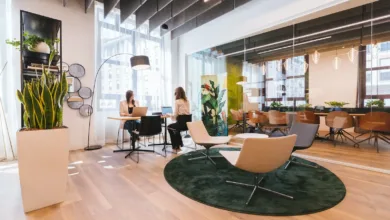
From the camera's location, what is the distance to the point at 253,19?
4371mm

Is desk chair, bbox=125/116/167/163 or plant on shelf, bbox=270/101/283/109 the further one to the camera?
plant on shelf, bbox=270/101/283/109

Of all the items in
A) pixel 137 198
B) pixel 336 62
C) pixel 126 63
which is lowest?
pixel 137 198

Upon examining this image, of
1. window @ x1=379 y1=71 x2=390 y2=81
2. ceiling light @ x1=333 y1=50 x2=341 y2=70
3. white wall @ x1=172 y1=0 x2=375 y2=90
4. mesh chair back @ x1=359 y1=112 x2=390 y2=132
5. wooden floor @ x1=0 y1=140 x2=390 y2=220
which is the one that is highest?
white wall @ x1=172 y1=0 x2=375 y2=90

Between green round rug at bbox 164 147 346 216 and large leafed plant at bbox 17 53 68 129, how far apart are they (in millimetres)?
1654

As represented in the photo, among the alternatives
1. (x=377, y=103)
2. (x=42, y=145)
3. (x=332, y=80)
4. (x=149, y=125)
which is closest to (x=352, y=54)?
(x=332, y=80)

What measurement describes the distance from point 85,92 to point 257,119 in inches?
175

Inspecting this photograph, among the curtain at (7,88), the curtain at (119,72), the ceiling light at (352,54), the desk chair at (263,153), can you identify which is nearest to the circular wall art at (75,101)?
the curtain at (119,72)

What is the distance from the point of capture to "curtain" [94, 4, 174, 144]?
4.98m

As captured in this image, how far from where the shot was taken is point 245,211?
76.7 inches

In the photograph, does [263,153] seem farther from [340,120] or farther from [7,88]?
[7,88]

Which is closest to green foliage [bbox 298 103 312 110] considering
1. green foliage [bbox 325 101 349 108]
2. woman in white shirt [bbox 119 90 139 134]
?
green foliage [bbox 325 101 349 108]

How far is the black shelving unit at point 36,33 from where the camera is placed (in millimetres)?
3486

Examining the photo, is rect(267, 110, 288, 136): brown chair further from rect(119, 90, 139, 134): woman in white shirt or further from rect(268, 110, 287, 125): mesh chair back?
rect(119, 90, 139, 134): woman in white shirt

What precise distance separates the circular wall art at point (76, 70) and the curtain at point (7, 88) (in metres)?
0.92
